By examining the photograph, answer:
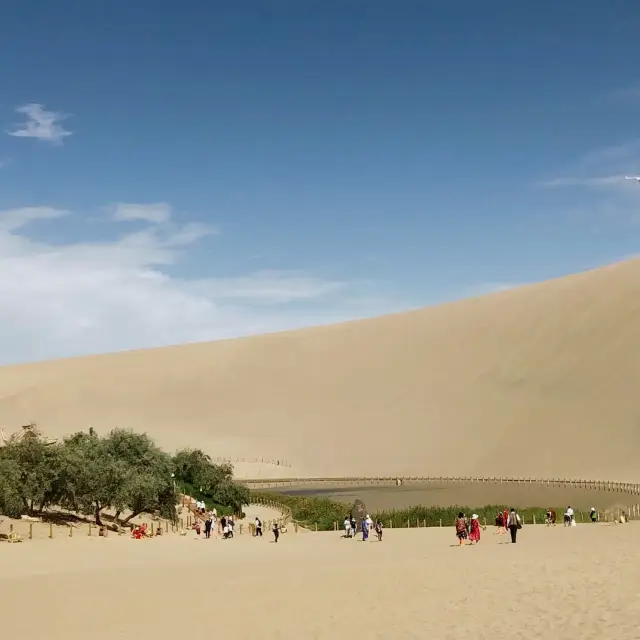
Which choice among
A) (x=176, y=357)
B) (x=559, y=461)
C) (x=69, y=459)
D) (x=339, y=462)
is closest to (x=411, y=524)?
(x=69, y=459)

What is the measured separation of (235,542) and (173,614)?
14.2 metres

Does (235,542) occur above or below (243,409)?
below

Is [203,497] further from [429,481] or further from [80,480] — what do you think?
[429,481]

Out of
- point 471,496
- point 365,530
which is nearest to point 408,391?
point 471,496

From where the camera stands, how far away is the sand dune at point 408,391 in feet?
232

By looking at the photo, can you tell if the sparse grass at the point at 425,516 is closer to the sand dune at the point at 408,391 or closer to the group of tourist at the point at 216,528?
the group of tourist at the point at 216,528

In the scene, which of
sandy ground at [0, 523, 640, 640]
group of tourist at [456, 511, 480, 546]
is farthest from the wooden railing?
sandy ground at [0, 523, 640, 640]

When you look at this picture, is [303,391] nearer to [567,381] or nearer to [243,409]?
[243,409]

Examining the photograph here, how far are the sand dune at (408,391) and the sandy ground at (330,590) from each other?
1509 inches

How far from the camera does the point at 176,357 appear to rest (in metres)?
117

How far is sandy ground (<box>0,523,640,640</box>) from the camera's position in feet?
43.9

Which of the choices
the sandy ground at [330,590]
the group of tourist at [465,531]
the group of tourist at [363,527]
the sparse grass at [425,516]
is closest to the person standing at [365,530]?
the group of tourist at [363,527]

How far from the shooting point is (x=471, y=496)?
51.8 meters

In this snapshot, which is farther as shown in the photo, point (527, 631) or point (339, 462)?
point (339, 462)
